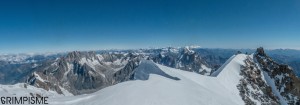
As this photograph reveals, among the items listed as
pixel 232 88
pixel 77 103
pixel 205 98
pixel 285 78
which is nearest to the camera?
pixel 77 103

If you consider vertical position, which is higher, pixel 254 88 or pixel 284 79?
pixel 284 79

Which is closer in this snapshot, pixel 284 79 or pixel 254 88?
pixel 254 88

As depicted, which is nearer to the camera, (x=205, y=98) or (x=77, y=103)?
(x=77, y=103)

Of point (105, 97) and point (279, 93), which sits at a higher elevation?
point (105, 97)

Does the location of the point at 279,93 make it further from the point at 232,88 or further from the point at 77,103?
the point at 77,103

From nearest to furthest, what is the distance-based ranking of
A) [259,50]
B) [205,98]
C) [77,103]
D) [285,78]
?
[77,103] → [205,98] → [285,78] → [259,50]

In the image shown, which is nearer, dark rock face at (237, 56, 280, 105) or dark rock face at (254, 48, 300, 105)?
dark rock face at (237, 56, 280, 105)

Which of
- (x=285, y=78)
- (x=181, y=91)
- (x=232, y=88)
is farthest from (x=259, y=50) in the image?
(x=181, y=91)

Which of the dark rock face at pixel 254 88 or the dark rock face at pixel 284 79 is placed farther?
the dark rock face at pixel 284 79
